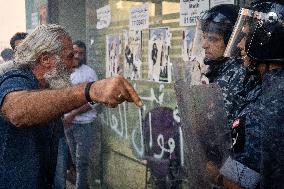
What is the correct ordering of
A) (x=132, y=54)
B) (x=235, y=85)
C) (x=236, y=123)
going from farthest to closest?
1. (x=132, y=54)
2. (x=235, y=85)
3. (x=236, y=123)

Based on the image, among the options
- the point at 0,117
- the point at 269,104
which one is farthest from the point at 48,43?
the point at 269,104

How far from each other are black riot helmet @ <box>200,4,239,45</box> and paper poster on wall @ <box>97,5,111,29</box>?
416 cm

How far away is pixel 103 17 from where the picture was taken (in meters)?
8.10

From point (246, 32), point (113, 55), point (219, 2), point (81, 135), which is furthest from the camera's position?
point (113, 55)

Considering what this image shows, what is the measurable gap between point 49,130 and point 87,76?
4252 millimetres

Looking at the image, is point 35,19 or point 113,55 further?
point 35,19

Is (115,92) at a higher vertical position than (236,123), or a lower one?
higher

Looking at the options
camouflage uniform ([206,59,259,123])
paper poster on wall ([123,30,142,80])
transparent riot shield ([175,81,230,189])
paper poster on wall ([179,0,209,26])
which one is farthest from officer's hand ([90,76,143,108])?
paper poster on wall ([123,30,142,80])

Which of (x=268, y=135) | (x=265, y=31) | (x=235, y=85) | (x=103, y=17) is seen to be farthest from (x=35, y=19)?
(x=268, y=135)

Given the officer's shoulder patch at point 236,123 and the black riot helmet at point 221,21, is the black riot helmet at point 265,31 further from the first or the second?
the black riot helmet at point 221,21

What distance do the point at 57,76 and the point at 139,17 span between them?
3.91m

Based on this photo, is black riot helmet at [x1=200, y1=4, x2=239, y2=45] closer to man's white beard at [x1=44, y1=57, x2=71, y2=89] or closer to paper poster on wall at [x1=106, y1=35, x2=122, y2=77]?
man's white beard at [x1=44, y1=57, x2=71, y2=89]

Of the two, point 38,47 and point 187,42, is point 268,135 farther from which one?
point 187,42

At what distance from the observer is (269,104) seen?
2396 millimetres
